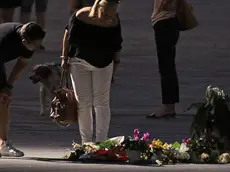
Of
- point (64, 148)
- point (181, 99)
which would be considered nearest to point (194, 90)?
point (181, 99)

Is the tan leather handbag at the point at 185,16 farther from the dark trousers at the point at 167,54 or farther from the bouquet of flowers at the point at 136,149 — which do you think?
the bouquet of flowers at the point at 136,149

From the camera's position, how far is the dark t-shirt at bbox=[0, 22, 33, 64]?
12.3 meters

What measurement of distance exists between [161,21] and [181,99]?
197 cm

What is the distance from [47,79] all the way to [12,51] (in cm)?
310

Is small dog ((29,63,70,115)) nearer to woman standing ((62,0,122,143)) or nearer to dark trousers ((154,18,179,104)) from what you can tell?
dark trousers ((154,18,179,104))

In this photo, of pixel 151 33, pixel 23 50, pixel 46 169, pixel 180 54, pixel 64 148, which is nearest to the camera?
pixel 46 169

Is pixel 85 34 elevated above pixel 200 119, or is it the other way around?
pixel 85 34

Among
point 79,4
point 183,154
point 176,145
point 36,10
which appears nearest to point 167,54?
point 79,4

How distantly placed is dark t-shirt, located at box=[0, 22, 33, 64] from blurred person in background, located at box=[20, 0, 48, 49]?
756 cm

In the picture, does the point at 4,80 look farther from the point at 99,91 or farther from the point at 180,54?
the point at 180,54

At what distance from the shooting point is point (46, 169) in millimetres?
11508

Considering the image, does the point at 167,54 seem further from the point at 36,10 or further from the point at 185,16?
the point at 36,10

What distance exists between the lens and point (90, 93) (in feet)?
41.8

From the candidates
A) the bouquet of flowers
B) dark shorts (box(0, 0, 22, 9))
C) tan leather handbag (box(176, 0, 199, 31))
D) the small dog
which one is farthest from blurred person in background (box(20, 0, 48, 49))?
the bouquet of flowers
